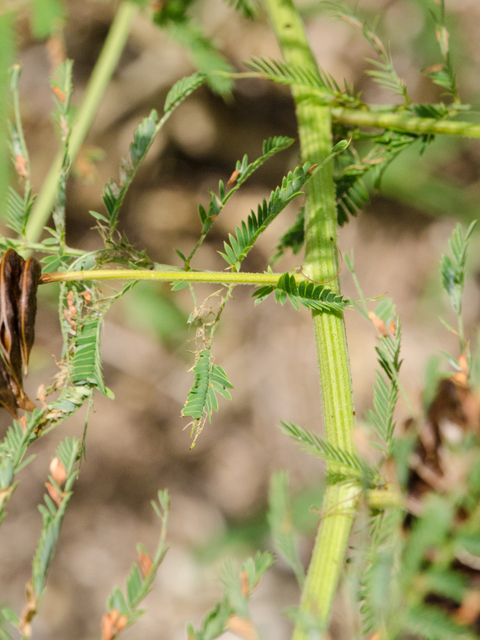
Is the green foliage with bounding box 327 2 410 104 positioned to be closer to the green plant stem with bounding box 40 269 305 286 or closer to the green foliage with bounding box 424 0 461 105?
the green foliage with bounding box 424 0 461 105

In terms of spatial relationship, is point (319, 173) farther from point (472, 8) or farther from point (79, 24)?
point (472, 8)

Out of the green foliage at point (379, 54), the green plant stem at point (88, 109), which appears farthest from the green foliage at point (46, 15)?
the green foliage at point (379, 54)

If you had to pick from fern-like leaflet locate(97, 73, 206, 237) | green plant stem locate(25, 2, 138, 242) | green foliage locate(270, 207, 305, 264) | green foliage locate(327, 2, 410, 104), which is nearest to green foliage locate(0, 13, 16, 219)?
green plant stem locate(25, 2, 138, 242)

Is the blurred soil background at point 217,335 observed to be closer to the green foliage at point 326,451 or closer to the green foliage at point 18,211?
the green foliage at point 18,211

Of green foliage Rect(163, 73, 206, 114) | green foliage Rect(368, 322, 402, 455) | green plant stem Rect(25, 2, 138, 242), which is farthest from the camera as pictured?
green plant stem Rect(25, 2, 138, 242)

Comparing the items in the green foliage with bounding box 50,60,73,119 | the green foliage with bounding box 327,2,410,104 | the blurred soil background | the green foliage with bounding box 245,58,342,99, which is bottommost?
the blurred soil background

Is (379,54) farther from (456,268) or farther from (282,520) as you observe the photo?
(282,520)
